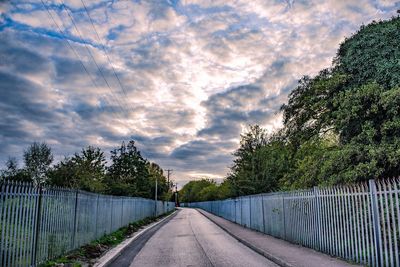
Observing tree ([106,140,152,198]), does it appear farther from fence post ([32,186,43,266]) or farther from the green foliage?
fence post ([32,186,43,266])

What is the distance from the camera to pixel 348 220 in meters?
9.86

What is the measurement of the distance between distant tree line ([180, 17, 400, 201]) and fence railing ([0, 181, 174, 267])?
9.63 metres

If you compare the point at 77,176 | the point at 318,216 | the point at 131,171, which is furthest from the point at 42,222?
the point at 131,171

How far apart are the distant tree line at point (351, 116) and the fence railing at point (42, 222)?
31.6 ft

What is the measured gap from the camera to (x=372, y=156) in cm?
1332

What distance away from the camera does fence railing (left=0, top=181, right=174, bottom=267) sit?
7.26m

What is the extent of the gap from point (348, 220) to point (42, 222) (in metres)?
8.10

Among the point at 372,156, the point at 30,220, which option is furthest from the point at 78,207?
the point at 372,156

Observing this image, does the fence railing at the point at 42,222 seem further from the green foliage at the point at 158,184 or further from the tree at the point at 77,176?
the green foliage at the point at 158,184

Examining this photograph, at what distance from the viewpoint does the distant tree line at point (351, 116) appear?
1345 cm

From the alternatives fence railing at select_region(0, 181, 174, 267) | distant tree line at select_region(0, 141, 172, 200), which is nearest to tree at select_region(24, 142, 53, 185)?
distant tree line at select_region(0, 141, 172, 200)

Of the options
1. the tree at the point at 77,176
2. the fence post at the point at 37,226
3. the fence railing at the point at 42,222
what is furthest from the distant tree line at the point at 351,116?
the tree at the point at 77,176

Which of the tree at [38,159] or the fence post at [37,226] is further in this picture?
the tree at [38,159]

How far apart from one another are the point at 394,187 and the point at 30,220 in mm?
8241
